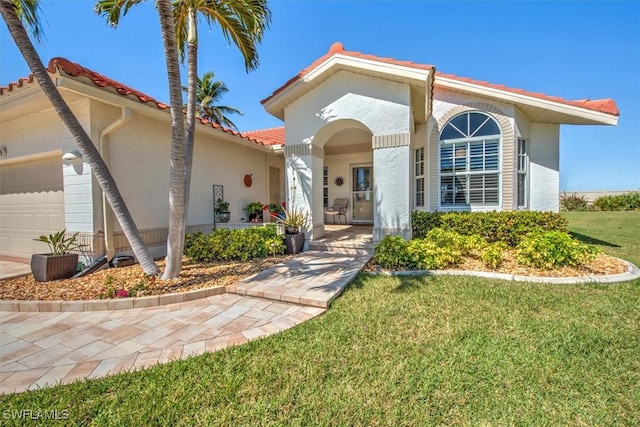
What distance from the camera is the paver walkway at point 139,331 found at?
8.85 feet

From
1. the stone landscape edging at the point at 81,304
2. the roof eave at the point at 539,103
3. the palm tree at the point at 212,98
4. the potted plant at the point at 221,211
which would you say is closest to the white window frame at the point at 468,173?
the roof eave at the point at 539,103

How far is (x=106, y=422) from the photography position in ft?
6.52

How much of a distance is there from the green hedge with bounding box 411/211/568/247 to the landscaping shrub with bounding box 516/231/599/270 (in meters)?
1.92

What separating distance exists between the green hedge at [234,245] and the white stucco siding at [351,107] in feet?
10.1

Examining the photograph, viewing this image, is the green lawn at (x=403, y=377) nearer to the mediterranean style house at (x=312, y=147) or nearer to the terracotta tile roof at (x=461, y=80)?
the mediterranean style house at (x=312, y=147)

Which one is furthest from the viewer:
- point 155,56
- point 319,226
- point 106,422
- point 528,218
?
point 319,226

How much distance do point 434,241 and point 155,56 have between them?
7306mm

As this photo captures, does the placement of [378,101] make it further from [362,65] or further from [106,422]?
[106,422]

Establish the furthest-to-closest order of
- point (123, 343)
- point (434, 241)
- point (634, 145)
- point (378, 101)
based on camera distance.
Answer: point (634, 145)
point (378, 101)
point (434, 241)
point (123, 343)

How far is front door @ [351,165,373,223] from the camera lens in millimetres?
12062

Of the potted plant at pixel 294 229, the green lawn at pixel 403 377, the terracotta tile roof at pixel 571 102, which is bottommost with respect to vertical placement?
the green lawn at pixel 403 377

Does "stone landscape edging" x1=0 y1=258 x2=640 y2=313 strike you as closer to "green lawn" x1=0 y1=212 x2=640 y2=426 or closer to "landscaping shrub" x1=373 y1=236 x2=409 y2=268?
"green lawn" x1=0 y1=212 x2=640 y2=426

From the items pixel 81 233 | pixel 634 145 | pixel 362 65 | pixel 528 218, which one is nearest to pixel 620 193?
pixel 634 145

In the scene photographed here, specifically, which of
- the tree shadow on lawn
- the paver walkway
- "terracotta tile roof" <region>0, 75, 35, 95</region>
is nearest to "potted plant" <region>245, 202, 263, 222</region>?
the paver walkway
